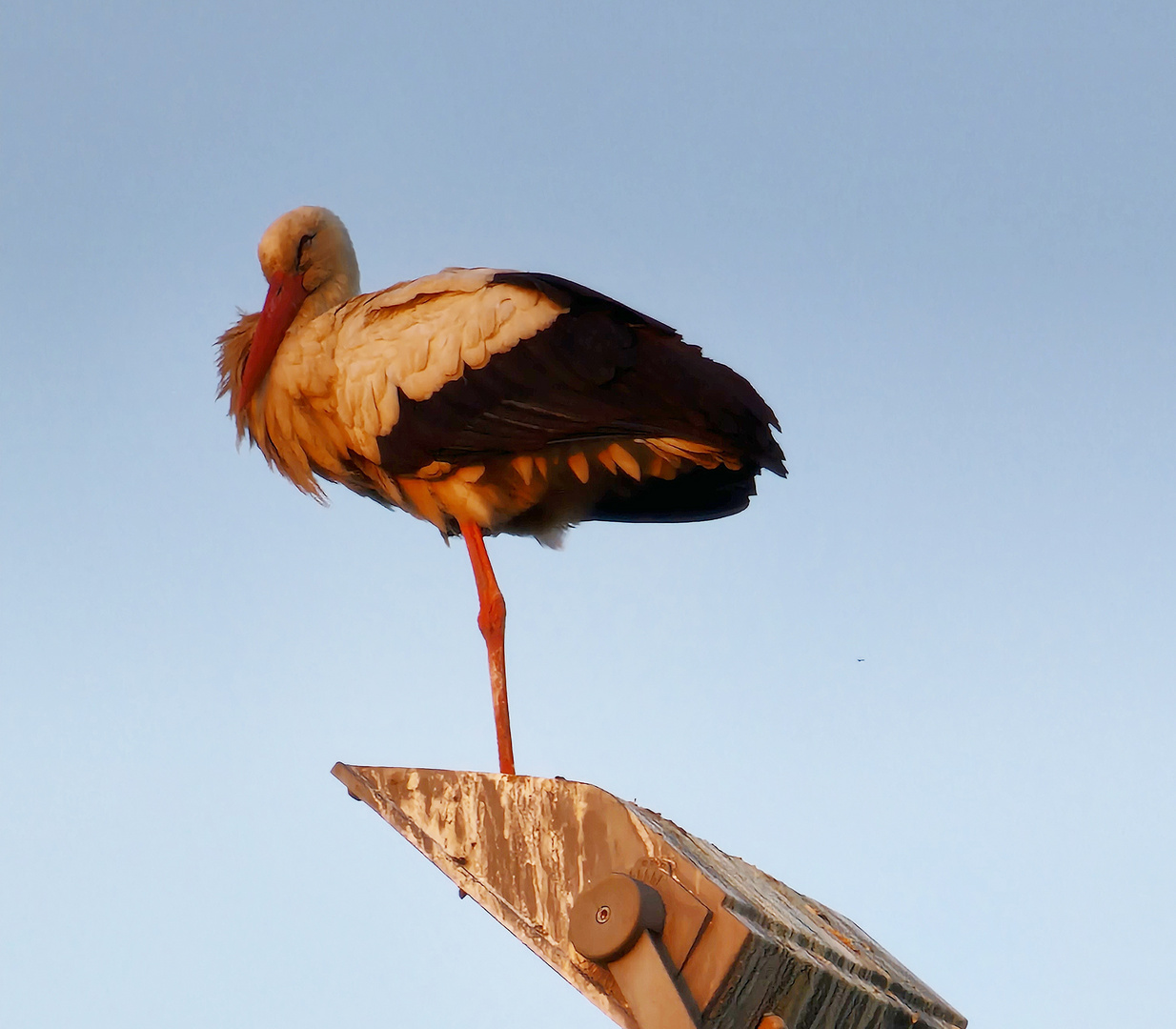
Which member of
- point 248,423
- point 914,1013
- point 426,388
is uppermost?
point 426,388

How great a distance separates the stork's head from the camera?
5090 mm

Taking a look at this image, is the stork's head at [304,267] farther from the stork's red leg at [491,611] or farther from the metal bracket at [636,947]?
the metal bracket at [636,947]

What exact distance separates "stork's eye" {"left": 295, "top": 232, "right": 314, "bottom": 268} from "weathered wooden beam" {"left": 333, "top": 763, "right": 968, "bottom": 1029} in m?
2.37

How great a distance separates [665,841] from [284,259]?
301 centimetres

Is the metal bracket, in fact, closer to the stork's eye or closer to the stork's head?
the stork's head

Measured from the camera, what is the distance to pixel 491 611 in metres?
4.82

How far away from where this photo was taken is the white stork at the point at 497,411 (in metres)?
4.34

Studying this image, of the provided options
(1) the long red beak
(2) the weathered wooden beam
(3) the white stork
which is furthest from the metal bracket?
(1) the long red beak

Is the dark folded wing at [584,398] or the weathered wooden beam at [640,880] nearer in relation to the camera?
the weathered wooden beam at [640,880]

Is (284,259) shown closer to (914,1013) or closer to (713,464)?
(713,464)

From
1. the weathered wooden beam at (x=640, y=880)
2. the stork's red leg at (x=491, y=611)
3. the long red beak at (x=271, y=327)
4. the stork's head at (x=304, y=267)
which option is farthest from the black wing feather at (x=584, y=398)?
the weathered wooden beam at (x=640, y=880)

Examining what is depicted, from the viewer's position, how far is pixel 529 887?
3.12 m

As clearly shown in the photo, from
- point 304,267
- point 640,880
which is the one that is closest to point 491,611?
point 304,267

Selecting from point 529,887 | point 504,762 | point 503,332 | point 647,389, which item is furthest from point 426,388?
point 529,887
